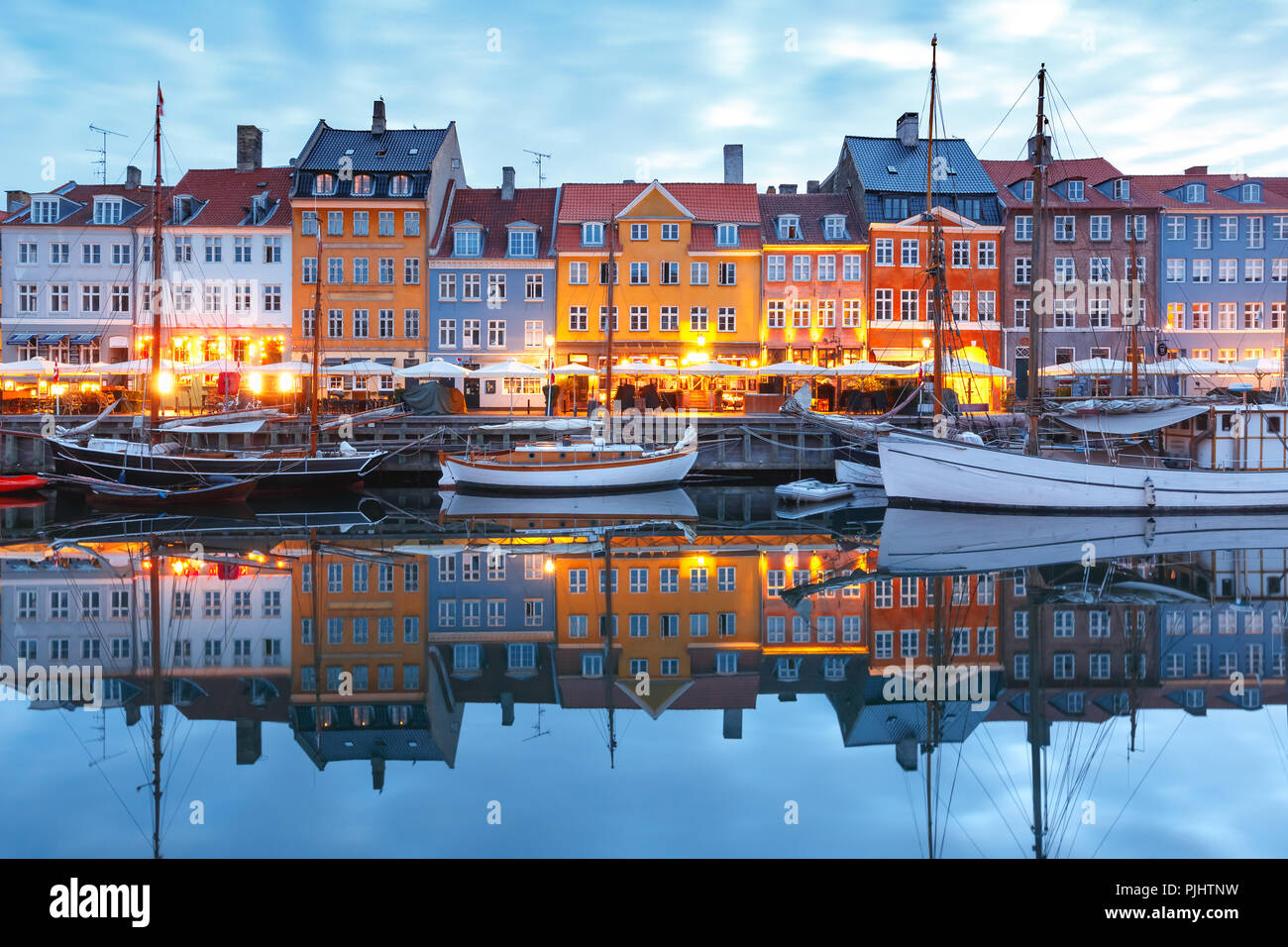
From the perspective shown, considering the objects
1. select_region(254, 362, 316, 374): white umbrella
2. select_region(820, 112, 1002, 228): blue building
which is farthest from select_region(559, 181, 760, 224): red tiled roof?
select_region(254, 362, 316, 374): white umbrella

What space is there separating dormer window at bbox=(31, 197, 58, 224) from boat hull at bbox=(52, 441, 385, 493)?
20.1 m

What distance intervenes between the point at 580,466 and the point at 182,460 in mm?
13084

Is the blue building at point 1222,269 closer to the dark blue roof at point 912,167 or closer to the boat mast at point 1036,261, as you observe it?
the dark blue roof at point 912,167

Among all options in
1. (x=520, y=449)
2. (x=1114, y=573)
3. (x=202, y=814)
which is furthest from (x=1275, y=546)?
(x=202, y=814)

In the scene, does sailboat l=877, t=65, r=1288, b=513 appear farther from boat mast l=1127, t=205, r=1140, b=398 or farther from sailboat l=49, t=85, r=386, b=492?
sailboat l=49, t=85, r=386, b=492

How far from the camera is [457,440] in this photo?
4100cm

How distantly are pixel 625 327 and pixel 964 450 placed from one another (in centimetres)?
2339

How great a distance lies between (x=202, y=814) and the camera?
911 centimetres

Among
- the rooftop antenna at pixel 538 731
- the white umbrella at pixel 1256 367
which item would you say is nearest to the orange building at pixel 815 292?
the white umbrella at pixel 1256 367

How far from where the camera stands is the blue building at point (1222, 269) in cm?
5275

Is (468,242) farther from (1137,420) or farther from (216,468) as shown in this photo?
(1137,420)

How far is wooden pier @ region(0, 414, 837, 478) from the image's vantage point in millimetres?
40281
